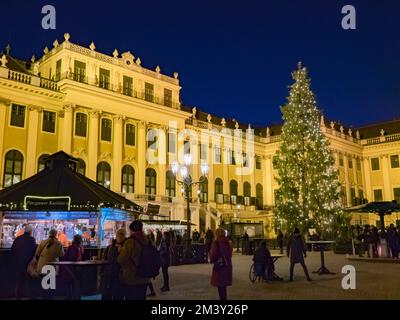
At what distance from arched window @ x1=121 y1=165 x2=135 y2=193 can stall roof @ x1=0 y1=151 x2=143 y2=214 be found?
21023 mm

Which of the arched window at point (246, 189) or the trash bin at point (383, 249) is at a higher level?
the arched window at point (246, 189)

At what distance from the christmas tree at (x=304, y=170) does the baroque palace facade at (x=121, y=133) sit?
422cm

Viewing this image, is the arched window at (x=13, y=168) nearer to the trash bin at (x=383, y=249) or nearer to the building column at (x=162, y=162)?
the building column at (x=162, y=162)

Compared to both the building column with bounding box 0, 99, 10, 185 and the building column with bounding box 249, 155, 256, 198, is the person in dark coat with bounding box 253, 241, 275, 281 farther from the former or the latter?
the building column with bounding box 249, 155, 256, 198

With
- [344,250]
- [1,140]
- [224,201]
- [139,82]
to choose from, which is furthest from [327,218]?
[1,140]

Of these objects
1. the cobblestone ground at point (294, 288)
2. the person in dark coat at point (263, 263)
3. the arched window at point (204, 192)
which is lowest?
the cobblestone ground at point (294, 288)

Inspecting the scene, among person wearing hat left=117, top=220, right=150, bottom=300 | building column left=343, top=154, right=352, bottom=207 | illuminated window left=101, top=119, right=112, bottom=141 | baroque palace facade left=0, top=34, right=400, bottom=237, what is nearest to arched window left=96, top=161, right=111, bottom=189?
baroque palace facade left=0, top=34, right=400, bottom=237

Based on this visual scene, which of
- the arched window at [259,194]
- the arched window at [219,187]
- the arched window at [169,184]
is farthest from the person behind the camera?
the arched window at [259,194]

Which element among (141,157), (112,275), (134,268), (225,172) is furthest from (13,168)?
(134,268)

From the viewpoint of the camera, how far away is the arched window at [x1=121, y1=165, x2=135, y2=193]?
36.0 m

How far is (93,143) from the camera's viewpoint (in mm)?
33750

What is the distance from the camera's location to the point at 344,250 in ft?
91.4

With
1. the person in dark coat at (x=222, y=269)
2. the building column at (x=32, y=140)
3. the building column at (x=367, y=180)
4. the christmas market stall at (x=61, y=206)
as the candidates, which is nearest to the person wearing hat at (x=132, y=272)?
the person in dark coat at (x=222, y=269)

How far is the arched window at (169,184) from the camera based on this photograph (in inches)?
1544
